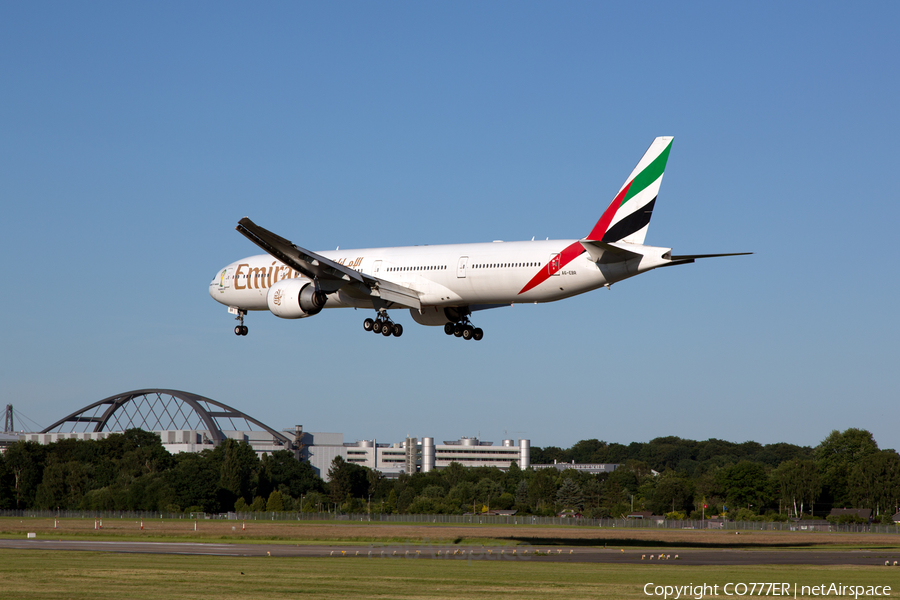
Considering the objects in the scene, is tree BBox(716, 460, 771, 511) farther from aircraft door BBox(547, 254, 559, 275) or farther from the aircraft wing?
aircraft door BBox(547, 254, 559, 275)

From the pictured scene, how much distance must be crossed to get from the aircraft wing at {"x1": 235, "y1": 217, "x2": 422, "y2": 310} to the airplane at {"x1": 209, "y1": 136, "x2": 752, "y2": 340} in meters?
0.05

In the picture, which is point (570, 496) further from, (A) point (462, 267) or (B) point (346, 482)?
(A) point (462, 267)

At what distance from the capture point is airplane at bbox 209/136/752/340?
137ft

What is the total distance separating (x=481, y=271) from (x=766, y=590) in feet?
57.6

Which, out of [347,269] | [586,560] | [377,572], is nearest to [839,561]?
[586,560]

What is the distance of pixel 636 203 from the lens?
41875mm

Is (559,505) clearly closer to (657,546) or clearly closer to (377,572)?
(657,546)

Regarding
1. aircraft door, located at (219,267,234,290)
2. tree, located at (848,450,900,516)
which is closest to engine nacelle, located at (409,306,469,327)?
aircraft door, located at (219,267,234,290)

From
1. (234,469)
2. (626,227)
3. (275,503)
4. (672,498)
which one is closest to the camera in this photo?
(626,227)

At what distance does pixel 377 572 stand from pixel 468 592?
8.57m

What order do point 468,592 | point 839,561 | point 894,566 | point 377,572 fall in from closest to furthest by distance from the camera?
point 468,592 → point 377,572 → point 894,566 → point 839,561

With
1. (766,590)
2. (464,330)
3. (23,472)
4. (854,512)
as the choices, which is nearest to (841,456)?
(854,512)

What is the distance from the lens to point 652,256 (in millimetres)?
40438

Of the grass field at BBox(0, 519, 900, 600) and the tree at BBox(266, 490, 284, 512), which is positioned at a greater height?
the grass field at BBox(0, 519, 900, 600)
